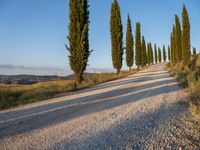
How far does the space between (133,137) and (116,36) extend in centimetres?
2814

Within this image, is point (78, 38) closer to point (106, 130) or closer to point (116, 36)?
point (116, 36)

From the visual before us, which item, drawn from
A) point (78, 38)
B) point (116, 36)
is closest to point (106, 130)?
point (78, 38)

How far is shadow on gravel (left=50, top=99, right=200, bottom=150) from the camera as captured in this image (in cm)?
353

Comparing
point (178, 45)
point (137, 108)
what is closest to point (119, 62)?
point (178, 45)

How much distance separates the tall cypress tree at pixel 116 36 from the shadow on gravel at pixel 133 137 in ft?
83.3

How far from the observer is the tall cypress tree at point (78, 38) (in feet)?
59.0

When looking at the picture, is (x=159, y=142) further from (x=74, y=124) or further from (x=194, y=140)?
(x=74, y=124)

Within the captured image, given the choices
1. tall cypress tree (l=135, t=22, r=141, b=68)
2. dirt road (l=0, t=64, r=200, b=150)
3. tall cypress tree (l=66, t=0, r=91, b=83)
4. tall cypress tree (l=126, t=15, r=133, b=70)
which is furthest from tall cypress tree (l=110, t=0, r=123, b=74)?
dirt road (l=0, t=64, r=200, b=150)

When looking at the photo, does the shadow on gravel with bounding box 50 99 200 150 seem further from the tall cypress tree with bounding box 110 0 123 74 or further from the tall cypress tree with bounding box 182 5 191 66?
the tall cypress tree with bounding box 182 5 191 66

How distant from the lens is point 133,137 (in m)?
3.92

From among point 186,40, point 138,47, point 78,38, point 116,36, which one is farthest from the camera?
point 138,47

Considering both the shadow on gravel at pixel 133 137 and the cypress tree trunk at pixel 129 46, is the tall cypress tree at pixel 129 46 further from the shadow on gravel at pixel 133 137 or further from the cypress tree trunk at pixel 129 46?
the shadow on gravel at pixel 133 137

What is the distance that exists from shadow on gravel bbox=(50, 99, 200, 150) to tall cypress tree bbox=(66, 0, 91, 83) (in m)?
13.3

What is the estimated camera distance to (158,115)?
560cm
